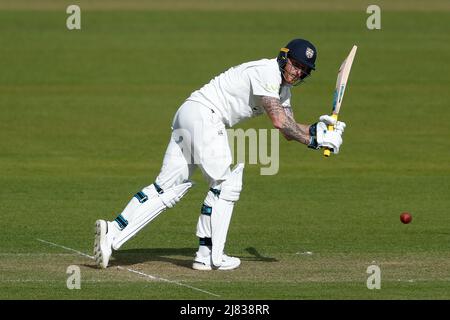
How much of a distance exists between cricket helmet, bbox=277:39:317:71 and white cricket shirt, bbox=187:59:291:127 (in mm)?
92

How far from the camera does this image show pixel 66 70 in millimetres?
31547

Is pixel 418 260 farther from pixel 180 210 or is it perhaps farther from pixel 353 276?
pixel 180 210

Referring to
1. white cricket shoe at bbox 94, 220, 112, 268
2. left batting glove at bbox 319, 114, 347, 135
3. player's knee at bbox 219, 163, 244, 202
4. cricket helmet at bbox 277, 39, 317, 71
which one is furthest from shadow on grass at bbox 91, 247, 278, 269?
cricket helmet at bbox 277, 39, 317, 71

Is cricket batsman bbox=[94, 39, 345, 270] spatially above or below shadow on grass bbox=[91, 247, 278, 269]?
above

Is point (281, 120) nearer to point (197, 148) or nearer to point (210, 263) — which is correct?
point (197, 148)

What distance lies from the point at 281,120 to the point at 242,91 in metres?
0.49

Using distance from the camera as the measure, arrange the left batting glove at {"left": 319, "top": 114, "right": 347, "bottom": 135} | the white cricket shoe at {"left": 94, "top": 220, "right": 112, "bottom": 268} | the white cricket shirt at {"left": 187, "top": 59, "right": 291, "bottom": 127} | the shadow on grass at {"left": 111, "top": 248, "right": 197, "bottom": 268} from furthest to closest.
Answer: the shadow on grass at {"left": 111, "top": 248, "right": 197, "bottom": 268}, the left batting glove at {"left": 319, "top": 114, "right": 347, "bottom": 135}, the white cricket shirt at {"left": 187, "top": 59, "right": 291, "bottom": 127}, the white cricket shoe at {"left": 94, "top": 220, "right": 112, "bottom": 268}

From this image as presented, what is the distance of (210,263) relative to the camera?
446 inches

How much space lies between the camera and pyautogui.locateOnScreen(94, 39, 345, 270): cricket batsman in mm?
11109

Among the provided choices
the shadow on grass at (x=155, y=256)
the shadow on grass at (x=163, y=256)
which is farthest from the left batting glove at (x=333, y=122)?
the shadow on grass at (x=155, y=256)

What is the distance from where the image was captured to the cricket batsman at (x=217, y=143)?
437 inches

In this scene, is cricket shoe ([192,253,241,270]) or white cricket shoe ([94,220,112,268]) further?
cricket shoe ([192,253,241,270])

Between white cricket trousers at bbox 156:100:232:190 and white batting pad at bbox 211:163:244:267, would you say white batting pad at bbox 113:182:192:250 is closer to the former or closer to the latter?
white cricket trousers at bbox 156:100:232:190

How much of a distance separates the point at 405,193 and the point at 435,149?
473 cm
